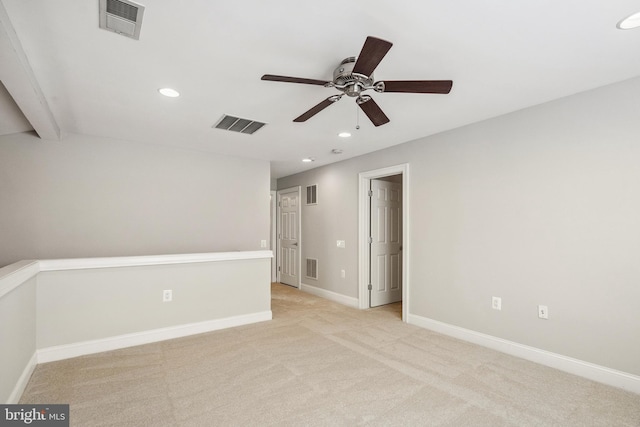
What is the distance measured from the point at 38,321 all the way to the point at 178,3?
3114 millimetres

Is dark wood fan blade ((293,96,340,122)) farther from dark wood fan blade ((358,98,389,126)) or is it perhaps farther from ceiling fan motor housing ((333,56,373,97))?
dark wood fan blade ((358,98,389,126))

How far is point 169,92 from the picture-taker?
2730 millimetres

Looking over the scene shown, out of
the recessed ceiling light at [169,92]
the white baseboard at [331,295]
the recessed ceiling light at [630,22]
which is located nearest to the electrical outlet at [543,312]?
the recessed ceiling light at [630,22]

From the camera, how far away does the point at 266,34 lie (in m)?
1.94

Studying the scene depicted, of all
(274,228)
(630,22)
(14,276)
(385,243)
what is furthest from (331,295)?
(630,22)

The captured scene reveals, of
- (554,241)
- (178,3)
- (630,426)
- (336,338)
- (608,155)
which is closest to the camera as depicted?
(178,3)

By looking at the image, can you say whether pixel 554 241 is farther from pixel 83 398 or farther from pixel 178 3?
pixel 83 398

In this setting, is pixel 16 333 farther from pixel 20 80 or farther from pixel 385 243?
pixel 385 243

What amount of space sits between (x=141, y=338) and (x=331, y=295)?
2.98m

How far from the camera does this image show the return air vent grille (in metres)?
6.00

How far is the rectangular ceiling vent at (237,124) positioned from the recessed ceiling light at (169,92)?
575 millimetres

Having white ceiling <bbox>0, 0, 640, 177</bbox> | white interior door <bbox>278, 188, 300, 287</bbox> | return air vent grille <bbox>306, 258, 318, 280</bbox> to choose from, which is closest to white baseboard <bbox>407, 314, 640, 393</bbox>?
white ceiling <bbox>0, 0, 640, 177</bbox>

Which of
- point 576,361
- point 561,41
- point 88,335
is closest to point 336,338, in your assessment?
point 576,361

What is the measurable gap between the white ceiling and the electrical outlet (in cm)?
189
